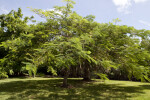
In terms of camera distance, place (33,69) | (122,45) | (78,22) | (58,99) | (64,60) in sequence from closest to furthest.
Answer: (33,69) → (64,60) → (58,99) → (122,45) → (78,22)

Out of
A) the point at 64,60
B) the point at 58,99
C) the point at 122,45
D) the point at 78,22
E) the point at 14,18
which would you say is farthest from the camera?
the point at 14,18

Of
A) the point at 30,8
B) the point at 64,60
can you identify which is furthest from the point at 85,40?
the point at 30,8

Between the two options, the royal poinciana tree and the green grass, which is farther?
the royal poinciana tree

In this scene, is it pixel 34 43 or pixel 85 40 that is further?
pixel 34 43

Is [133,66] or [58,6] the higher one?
[58,6]

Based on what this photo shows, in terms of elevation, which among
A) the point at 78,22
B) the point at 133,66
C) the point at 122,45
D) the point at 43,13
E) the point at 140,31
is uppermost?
the point at 43,13

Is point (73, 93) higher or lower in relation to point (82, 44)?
lower

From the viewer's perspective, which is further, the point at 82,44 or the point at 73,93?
the point at 73,93

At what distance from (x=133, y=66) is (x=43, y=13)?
8.53m

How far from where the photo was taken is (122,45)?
385 inches

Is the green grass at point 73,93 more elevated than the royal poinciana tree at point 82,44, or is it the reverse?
the royal poinciana tree at point 82,44

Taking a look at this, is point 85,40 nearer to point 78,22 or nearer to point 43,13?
point 78,22

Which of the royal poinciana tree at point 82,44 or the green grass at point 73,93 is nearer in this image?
the green grass at point 73,93

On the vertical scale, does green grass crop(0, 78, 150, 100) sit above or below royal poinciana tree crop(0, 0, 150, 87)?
below
